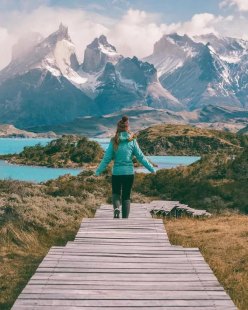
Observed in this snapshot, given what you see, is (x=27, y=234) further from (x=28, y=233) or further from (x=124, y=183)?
(x=124, y=183)

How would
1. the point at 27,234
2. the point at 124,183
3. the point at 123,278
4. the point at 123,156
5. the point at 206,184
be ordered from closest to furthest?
the point at 123,278, the point at 123,156, the point at 124,183, the point at 27,234, the point at 206,184

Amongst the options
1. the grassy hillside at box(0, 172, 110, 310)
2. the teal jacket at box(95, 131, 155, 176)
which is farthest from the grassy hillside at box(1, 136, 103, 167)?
the teal jacket at box(95, 131, 155, 176)

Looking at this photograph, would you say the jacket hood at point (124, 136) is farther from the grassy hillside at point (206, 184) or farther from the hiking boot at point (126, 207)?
the grassy hillside at point (206, 184)

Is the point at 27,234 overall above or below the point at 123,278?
below

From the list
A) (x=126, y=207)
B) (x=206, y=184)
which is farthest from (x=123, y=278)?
(x=206, y=184)

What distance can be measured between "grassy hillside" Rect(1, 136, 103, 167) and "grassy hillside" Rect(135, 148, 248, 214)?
311 ft

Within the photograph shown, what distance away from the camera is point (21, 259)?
1396 cm

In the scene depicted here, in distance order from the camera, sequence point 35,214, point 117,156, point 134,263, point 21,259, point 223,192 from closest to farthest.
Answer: point 134,263
point 21,259
point 117,156
point 35,214
point 223,192

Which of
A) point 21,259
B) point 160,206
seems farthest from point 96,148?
point 21,259

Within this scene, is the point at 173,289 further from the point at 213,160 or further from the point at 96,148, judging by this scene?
the point at 96,148

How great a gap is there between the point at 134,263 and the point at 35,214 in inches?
336

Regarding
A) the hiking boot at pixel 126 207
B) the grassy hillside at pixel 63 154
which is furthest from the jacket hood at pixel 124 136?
the grassy hillside at pixel 63 154

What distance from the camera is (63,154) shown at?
481 feet

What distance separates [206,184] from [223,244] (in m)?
20.6
